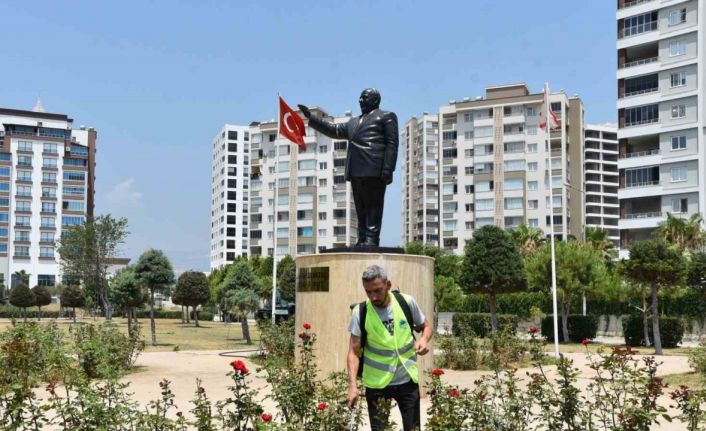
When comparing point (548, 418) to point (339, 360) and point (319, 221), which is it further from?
point (319, 221)

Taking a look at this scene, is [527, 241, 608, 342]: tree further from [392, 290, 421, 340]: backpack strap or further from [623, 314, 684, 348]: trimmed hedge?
[392, 290, 421, 340]: backpack strap

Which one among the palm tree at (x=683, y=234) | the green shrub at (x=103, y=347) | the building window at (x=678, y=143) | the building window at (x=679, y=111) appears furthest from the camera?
the building window at (x=679, y=111)

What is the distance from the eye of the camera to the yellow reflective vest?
17.4 ft

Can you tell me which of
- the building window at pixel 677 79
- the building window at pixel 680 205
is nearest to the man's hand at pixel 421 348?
the building window at pixel 680 205

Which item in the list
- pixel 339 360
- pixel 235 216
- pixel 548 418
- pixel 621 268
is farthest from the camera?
pixel 235 216

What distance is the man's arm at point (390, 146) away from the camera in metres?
11.4

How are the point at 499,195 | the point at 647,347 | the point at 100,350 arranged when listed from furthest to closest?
1. the point at 499,195
2. the point at 647,347
3. the point at 100,350

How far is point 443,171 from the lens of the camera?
83.8 meters

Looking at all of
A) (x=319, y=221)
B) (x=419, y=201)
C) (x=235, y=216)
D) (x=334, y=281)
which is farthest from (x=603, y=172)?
(x=334, y=281)

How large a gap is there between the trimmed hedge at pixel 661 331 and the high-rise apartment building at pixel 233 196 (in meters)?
95.3

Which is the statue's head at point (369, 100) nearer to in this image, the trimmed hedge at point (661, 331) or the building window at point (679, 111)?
the trimmed hedge at point (661, 331)

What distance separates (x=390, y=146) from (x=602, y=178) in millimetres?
94349

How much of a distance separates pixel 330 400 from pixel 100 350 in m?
8.23

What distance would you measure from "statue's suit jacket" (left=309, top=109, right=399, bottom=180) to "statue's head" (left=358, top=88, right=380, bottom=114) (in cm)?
17
